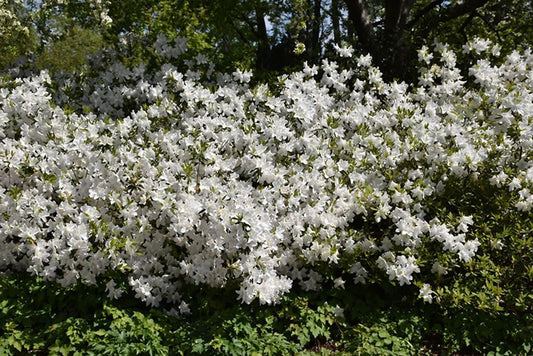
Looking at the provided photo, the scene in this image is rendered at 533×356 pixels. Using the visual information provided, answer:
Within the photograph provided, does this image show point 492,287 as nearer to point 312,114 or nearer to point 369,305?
point 369,305

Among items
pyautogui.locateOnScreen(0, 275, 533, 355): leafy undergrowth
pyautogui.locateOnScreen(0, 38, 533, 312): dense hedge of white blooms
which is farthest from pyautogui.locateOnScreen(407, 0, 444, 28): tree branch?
pyautogui.locateOnScreen(0, 275, 533, 355): leafy undergrowth

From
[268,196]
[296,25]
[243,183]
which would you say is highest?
[296,25]

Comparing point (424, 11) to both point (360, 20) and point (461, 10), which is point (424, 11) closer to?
point (461, 10)

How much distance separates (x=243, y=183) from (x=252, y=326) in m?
1.31

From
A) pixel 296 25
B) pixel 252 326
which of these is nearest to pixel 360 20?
pixel 296 25

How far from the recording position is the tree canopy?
27.0 ft

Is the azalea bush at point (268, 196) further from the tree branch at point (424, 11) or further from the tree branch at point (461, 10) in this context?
the tree branch at point (424, 11)

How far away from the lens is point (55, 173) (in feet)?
15.6

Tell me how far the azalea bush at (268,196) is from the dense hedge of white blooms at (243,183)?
0.02 m

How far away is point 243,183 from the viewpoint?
4781mm

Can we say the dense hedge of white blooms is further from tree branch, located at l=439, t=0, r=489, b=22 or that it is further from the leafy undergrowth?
tree branch, located at l=439, t=0, r=489, b=22

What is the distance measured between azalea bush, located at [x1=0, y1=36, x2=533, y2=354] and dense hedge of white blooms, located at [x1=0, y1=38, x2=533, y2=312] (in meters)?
0.02

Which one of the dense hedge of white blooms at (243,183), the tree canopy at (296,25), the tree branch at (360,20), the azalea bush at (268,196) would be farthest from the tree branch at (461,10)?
the azalea bush at (268,196)

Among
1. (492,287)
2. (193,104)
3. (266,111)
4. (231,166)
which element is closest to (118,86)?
(193,104)
